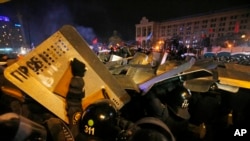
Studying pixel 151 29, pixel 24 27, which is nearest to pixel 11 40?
pixel 24 27

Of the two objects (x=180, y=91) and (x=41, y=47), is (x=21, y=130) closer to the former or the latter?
(x=41, y=47)

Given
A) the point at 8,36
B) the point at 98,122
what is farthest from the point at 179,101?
the point at 8,36

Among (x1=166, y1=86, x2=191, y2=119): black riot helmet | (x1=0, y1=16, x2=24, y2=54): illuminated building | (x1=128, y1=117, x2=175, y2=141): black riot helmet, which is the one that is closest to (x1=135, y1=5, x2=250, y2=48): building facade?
(x1=0, y1=16, x2=24, y2=54): illuminated building

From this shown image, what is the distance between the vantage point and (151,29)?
4916 inches

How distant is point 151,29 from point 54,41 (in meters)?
125

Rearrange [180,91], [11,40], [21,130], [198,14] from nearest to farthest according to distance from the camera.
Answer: [21,130] → [180,91] → [11,40] → [198,14]

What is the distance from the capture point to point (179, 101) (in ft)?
12.5

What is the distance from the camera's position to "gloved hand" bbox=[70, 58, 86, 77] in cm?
302

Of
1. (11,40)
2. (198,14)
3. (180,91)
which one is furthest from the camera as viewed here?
(198,14)

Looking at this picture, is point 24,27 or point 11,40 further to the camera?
point 11,40

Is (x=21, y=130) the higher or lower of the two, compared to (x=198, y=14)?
lower

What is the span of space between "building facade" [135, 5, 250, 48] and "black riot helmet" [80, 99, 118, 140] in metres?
76.2

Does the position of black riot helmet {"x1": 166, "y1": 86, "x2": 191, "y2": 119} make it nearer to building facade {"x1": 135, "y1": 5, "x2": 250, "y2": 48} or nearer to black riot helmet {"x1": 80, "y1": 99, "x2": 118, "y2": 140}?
black riot helmet {"x1": 80, "y1": 99, "x2": 118, "y2": 140}

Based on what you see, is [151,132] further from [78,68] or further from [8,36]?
[8,36]
